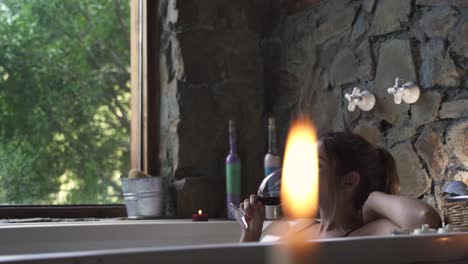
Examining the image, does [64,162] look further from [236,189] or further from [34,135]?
[236,189]

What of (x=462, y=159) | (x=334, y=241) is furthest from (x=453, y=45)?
(x=334, y=241)

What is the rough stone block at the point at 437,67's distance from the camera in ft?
6.32

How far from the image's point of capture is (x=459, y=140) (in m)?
1.89

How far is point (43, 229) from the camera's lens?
1.93 m

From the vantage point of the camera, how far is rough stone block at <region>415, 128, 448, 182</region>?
1.94m

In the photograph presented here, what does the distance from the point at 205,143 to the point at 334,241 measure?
1689 mm

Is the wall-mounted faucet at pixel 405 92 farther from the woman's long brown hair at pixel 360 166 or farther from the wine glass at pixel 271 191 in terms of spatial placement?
the wine glass at pixel 271 191

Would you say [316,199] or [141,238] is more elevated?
[316,199]

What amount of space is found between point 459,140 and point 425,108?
166mm

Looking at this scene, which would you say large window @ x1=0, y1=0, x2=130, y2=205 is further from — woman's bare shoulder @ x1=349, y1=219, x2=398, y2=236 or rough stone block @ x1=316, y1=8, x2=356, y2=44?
woman's bare shoulder @ x1=349, y1=219, x2=398, y2=236

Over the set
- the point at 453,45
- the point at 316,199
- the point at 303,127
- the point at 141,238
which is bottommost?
the point at 141,238

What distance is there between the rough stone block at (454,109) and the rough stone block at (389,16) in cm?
33

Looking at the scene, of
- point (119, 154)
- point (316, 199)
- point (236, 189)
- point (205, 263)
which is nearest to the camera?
point (205, 263)

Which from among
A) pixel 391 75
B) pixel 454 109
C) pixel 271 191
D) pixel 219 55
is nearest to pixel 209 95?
pixel 219 55
